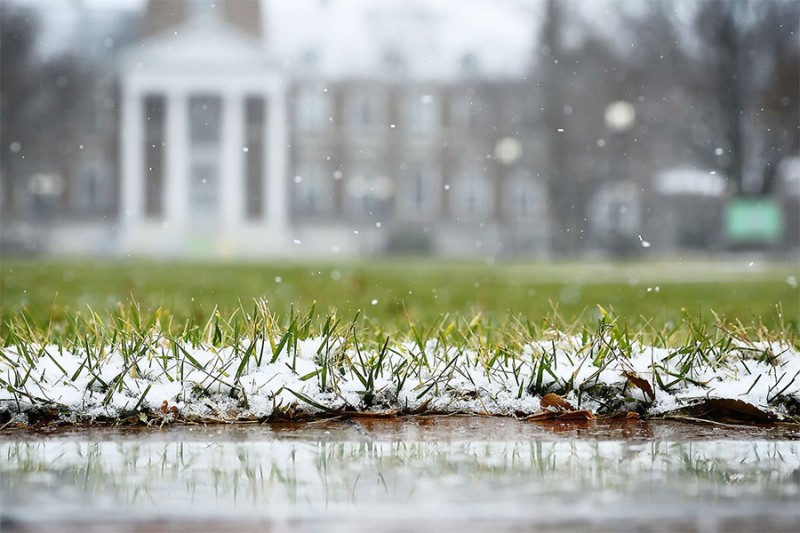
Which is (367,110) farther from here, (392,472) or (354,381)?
(392,472)

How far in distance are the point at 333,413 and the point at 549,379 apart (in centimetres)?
69

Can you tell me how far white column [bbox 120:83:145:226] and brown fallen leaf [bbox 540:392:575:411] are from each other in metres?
36.3

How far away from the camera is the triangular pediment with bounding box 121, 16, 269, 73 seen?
1481 inches

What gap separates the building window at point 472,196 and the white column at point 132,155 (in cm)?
1349

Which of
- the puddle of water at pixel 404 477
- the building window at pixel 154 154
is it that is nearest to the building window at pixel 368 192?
the building window at pixel 154 154

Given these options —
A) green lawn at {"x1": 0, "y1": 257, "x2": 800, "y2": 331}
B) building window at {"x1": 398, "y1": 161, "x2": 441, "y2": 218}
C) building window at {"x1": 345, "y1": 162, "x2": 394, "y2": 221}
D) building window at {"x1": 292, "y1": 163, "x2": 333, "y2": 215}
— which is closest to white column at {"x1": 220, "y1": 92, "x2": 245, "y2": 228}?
building window at {"x1": 292, "y1": 163, "x2": 333, "y2": 215}

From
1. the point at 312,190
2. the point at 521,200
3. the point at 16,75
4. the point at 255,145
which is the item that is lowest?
the point at 521,200

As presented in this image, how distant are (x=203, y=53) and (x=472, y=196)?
12947mm

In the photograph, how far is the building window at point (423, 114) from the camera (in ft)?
131

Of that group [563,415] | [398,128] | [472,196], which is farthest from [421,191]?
[563,415]

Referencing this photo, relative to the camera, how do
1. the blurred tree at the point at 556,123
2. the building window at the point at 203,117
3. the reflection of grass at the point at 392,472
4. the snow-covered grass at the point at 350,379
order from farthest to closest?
the building window at the point at 203,117 → the blurred tree at the point at 556,123 → the snow-covered grass at the point at 350,379 → the reflection of grass at the point at 392,472

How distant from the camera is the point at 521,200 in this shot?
129ft

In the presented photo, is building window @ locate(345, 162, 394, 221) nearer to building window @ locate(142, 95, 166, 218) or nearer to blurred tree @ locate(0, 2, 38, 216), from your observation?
building window @ locate(142, 95, 166, 218)

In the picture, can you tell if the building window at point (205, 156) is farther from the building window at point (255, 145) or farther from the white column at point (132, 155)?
the white column at point (132, 155)
